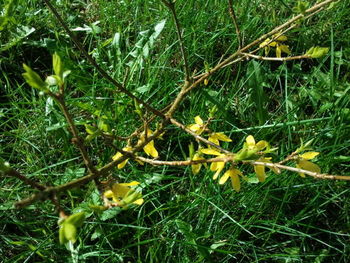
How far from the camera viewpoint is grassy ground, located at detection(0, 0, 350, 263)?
1.77 meters

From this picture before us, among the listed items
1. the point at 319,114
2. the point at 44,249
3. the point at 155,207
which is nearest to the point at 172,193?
the point at 155,207

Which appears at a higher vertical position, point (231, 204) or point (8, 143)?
point (8, 143)

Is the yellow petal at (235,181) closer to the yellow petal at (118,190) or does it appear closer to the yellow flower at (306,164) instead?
the yellow flower at (306,164)

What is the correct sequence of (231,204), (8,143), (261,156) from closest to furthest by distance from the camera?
(261,156) → (231,204) → (8,143)

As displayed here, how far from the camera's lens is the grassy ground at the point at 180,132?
A: 5.82 ft

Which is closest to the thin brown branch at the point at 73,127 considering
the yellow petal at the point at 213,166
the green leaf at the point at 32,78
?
the green leaf at the point at 32,78

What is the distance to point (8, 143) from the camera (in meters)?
2.03

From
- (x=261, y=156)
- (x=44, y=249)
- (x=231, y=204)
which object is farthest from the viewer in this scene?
(x=231, y=204)

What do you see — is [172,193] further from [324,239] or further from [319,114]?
[319,114]

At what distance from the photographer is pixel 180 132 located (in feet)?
6.72

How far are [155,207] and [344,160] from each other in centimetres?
84

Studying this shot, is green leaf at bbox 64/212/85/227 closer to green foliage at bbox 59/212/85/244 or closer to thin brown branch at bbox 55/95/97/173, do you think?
green foliage at bbox 59/212/85/244

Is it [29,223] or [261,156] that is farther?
[29,223]

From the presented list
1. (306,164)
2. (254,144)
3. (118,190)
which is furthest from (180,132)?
(118,190)
